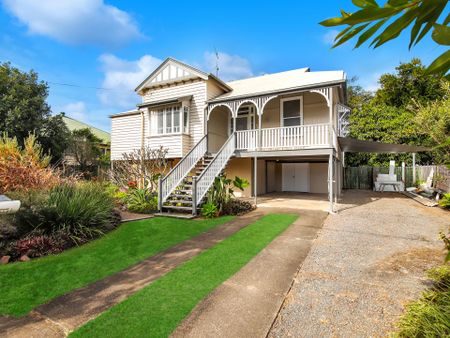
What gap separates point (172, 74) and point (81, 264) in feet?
40.3

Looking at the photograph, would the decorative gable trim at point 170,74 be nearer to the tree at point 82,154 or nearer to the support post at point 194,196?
the support post at point 194,196

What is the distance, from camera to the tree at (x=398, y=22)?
0.83 m

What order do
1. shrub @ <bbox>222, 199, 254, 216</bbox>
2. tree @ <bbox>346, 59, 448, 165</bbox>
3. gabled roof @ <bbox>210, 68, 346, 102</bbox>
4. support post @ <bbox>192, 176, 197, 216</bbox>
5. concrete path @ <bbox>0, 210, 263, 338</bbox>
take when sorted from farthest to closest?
1. tree @ <bbox>346, 59, 448, 165</bbox>
2. gabled roof @ <bbox>210, 68, 346, 102</bbox>
3. shrub @ <bbox>222, 199, 254, 216</bbox>
4. support post @ <bbox>192, 176, 197, 216</bbox>
5. concrete path @ <bbox>0, 210, 263, 338</bbox>

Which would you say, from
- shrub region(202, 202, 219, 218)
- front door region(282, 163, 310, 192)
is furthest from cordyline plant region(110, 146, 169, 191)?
front door region(282, 163, 310, 192)

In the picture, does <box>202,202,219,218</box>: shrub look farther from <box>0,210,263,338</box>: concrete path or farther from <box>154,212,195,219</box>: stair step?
<box>0,210,263,338</box>: concrete path

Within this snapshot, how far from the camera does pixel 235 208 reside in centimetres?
1027

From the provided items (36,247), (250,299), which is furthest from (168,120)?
(250,299)

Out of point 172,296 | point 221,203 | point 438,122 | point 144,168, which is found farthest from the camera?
point 438,122

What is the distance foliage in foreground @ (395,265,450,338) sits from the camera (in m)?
2.63

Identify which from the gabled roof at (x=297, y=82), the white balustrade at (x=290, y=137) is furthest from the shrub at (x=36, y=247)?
the gabled roof at (x=297, y=82)

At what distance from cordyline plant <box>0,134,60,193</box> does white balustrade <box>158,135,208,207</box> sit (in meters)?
3.67

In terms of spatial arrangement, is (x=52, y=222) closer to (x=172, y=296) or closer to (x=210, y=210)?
(x=172, y=296)

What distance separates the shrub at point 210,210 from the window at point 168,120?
5846mm

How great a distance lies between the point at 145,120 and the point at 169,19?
234 inches
